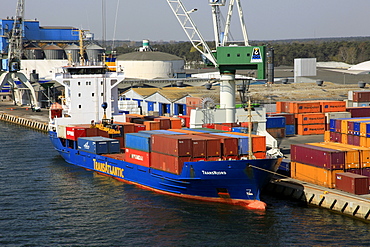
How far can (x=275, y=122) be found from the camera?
60406 millimetres

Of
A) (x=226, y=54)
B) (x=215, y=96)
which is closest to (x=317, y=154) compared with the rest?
(x=226, y=54)

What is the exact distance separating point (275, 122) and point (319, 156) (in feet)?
67.5

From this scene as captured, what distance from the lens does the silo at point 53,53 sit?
129500 mm

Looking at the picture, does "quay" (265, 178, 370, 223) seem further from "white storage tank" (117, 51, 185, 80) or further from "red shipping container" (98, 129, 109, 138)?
"white storage tank" (117, 51, 185, 80)

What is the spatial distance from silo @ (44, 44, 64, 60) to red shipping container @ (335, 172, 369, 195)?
328 ft

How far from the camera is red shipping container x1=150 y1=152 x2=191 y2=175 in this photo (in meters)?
39.5

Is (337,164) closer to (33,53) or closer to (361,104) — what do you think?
(361,104)

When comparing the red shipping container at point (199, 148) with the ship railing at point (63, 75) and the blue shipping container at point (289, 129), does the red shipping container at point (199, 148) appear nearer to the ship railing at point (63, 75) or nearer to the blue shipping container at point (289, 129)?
the ship railing at point (63, 75)

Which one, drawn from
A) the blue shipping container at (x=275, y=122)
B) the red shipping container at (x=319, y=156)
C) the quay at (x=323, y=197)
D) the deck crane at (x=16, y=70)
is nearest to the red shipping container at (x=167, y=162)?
the quay at (x=323, y=197)

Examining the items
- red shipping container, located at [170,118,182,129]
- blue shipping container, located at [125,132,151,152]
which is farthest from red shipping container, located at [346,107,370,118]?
blue shipping container, located at [125,132,151,152]

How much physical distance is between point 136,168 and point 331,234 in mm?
16473

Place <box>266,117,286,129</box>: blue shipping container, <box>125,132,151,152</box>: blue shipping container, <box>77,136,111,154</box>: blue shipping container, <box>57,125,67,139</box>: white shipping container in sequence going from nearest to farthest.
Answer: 1. <box>125,132,151,152</box>: blue shipping container
2. <box>77,136,111,154</box>: blue shipping container
3. <box>57,125,67,139</box>: white shipping container
4. <box>266,117,286,129</box>: blue shipping container

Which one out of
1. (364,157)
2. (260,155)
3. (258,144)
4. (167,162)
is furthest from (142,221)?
(364,157)

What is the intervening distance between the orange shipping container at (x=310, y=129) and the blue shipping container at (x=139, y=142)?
2370 centimetres
